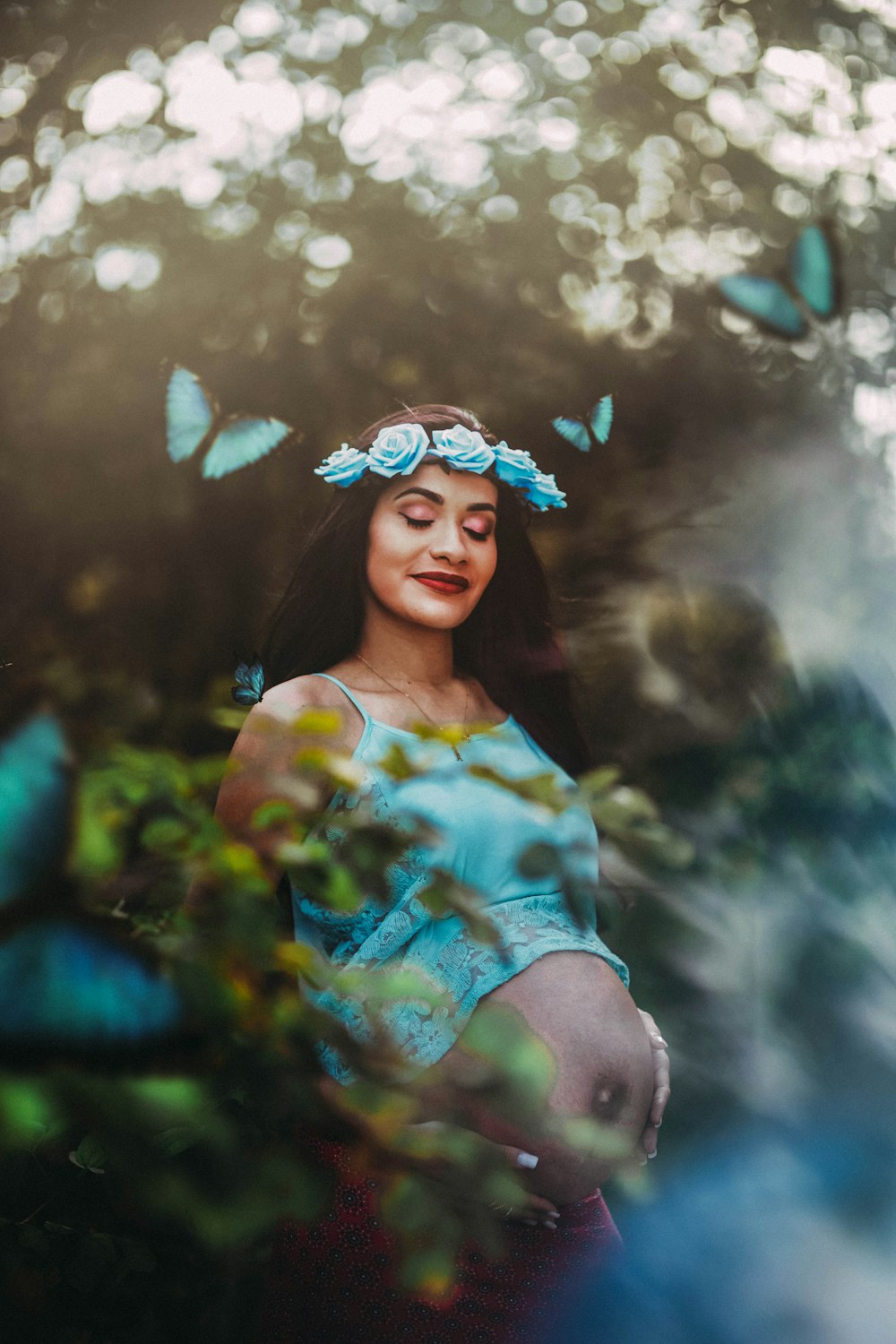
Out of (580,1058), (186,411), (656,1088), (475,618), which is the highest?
(186,411)

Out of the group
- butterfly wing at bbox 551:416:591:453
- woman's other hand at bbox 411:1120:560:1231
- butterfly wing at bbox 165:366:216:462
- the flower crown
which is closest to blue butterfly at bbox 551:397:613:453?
butterfly wing at bbox 551:416:591:453

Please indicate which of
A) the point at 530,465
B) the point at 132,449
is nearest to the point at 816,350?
the point at 530,465

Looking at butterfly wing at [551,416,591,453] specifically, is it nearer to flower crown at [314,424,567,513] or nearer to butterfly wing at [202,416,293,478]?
flower crown at [314,424,567,513]

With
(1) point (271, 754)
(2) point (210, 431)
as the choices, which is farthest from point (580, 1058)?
(2) point (210, 431)

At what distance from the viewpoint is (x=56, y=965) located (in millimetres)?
425

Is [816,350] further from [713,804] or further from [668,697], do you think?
[713,804]

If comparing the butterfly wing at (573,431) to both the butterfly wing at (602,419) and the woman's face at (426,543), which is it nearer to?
the butterfly wing at (602,419)

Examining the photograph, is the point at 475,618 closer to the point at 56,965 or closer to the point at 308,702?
the point at 308,702

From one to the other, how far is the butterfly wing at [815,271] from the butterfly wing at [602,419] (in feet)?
1.18

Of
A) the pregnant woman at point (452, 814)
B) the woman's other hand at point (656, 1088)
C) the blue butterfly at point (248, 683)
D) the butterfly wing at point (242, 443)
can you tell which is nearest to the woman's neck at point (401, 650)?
the pregnant woman at point (452, 814)

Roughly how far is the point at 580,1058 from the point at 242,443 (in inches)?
33.1

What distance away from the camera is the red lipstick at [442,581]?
126 centimetres

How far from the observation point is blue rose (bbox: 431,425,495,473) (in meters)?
1.26

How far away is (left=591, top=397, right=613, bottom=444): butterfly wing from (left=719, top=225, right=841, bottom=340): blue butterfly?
253mm
